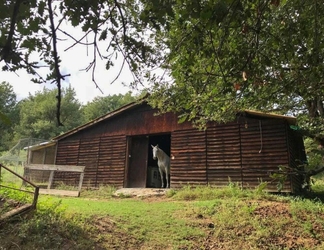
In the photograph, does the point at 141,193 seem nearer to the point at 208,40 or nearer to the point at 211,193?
the point at 211,193

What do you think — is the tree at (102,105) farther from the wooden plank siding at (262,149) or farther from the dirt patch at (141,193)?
the wooden plank siding at (262,149)

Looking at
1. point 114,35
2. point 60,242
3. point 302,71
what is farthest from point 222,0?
point 60,242

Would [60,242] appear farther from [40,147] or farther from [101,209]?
[40,147]

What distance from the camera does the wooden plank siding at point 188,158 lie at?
459 inches

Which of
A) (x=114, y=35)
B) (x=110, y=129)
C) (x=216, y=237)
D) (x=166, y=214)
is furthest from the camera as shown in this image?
(x=110, y=129)

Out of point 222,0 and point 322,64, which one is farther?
point 322,64

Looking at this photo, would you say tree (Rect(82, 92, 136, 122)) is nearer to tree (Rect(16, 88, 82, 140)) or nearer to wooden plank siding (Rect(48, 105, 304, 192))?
tree (Rect(16, 88, 82, 140))

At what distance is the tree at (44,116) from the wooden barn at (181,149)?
21613 mm

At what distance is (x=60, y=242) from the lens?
5.11 meters

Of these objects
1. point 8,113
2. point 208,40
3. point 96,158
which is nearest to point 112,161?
point 96,158

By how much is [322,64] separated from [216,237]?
168 inches

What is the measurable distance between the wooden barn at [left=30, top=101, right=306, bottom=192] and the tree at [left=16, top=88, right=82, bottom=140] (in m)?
21.6

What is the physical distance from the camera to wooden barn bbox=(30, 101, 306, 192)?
10484 millimetres

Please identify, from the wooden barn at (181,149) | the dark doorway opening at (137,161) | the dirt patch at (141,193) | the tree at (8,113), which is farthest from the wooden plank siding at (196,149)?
the tree at (8,113)
